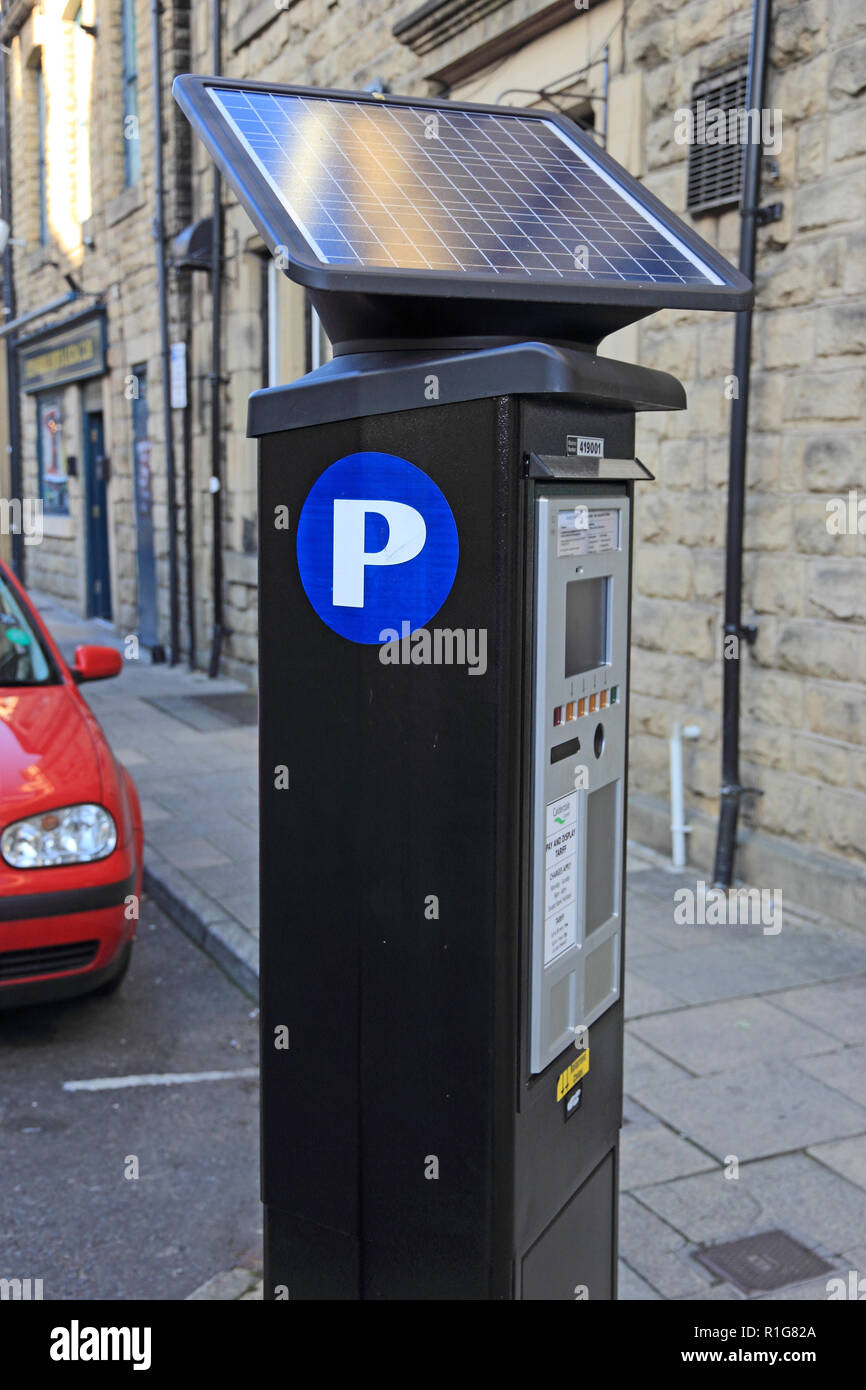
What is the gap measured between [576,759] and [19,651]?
13.1 feet

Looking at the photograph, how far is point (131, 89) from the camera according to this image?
14594 millimetres

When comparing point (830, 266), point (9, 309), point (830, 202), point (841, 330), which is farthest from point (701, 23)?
point (9, 309)

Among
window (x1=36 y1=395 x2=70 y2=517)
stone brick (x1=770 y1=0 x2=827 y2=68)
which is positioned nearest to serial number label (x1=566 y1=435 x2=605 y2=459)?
stone brick (x1=770 y1=0 x2=827 y2=68)

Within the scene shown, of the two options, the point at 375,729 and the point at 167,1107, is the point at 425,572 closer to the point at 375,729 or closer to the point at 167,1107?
the point at 375,729

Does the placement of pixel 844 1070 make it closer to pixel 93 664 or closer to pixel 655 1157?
pixel 655 1157

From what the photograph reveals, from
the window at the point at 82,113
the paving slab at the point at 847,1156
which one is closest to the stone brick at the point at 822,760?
the paving slab at the point at 847,1156

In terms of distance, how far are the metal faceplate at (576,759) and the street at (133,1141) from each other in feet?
5.20

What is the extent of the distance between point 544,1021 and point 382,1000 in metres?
0.29

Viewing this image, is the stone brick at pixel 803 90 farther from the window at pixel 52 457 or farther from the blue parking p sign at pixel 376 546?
the window at pixel 52 457

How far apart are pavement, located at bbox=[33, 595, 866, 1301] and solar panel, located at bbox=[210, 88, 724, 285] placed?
236 centimetres

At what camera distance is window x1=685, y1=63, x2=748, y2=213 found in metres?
5.97

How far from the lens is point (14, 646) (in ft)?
19.0

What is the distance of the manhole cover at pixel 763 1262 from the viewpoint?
126 inches
